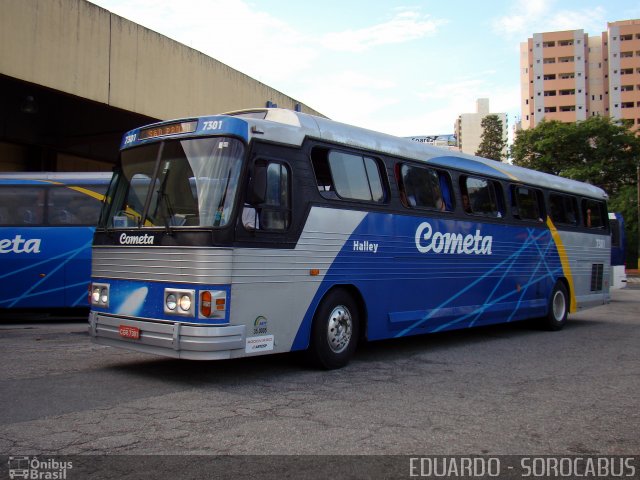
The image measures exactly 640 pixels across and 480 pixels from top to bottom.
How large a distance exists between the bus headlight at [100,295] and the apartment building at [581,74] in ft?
340

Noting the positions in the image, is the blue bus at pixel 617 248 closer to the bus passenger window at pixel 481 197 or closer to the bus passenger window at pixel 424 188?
the bus passenger window at pixel 481 197

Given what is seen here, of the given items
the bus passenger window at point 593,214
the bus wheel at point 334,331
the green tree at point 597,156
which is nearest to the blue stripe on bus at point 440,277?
the bus wheel at point 334,331

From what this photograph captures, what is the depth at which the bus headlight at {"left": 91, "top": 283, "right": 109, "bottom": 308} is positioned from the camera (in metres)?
7.30

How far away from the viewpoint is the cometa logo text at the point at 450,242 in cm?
941

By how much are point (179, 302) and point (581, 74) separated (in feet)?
361

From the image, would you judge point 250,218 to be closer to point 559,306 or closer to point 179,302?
point 179,302

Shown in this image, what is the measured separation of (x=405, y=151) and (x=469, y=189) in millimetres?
1938

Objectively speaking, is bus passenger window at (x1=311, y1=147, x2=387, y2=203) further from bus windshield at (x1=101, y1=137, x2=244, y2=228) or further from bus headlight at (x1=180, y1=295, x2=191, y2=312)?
bus headlight at (x1=180, y1=295, x2=191, y2=312)

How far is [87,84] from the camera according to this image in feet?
52.1

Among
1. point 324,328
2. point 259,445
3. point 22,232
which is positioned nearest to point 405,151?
point 324,328

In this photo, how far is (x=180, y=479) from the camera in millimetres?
4023

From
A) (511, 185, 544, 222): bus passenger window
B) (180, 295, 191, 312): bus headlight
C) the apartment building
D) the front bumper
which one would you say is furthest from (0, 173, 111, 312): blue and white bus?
the apartment building

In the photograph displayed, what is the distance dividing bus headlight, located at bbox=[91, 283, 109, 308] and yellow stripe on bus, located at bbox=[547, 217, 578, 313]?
30.1 feet

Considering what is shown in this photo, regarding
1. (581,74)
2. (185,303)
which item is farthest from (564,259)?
(581,74)
